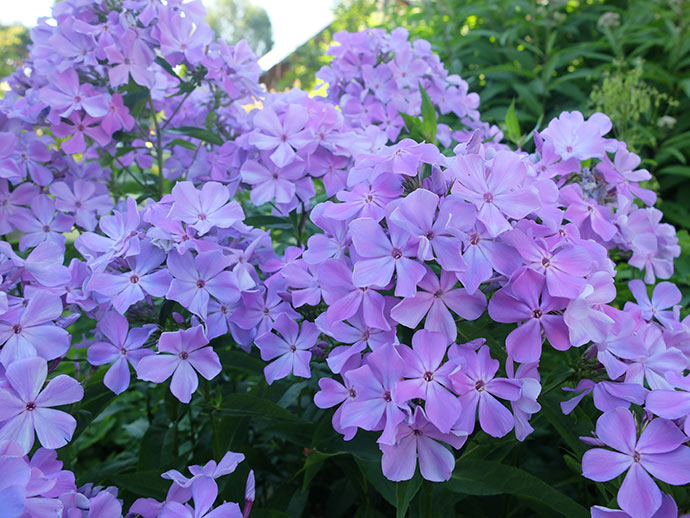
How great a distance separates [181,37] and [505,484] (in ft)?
3.20

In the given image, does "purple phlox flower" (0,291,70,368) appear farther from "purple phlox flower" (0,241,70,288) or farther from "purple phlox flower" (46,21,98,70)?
"purple phlox flower" (46,21,98,70)

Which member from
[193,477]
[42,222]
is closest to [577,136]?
[193,477]

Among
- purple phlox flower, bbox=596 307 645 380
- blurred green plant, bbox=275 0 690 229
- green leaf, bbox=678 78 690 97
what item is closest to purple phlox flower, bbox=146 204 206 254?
purple phlox flower, bbox=596 307 645 380

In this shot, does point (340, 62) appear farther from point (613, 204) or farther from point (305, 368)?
point (305, 368)

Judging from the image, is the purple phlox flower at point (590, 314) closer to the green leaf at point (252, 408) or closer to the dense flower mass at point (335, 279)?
the dense flower mass at point (335, 279)

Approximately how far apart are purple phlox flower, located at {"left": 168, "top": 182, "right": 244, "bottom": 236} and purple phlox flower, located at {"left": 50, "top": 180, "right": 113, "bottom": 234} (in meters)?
0.37

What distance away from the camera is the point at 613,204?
102 cm

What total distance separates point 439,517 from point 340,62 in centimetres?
101

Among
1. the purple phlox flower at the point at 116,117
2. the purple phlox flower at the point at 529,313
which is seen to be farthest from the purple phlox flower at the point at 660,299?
the purple phlox flower at the point at 116,117

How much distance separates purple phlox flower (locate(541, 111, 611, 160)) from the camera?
95 centimetres

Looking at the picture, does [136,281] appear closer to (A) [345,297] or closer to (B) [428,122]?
(A) [345,297]

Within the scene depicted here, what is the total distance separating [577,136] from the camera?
973mm

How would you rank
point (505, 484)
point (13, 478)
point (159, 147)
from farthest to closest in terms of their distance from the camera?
point (159, 147)
point (505, 484)
point (13, 478)

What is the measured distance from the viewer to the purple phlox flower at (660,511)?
620 millimetres
